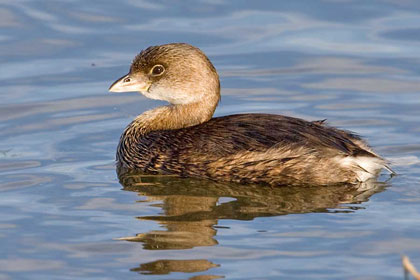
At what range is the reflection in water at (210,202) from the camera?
828cm

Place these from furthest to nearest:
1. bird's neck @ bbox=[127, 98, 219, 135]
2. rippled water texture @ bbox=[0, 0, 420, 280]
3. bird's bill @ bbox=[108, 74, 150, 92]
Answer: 1. bird's bill @ bbox=[108, 74, 150, 92]
2. bird's neck @ bbox=[127, 98, 219, 135]
3. rippled water texture @ bbox=[0, 0, 420, 280]

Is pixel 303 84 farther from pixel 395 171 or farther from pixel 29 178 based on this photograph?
pixel 29 178

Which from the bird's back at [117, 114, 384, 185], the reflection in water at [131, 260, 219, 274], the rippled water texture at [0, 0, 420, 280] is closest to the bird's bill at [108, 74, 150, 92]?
the rippled water texture at [0, 0, 420, 280]

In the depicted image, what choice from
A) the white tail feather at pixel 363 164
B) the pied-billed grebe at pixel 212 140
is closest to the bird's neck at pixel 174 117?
the pied-billed grebe at pixel 212 140

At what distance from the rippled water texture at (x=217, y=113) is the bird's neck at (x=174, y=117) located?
429 mm

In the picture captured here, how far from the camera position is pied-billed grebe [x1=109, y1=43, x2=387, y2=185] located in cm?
941

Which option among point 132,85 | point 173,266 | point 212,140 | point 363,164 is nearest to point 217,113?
point 132,85

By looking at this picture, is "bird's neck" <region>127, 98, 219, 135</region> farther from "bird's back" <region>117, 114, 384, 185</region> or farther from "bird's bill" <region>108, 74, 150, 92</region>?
"bird's back" <region>117, 114, 384, 185</region>

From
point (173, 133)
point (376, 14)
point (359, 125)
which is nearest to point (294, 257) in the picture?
point (173, 133)

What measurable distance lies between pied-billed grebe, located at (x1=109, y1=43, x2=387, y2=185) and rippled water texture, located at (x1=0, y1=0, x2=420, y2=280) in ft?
0.51

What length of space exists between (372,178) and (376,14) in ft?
17.3

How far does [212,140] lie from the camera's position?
31.6 ft

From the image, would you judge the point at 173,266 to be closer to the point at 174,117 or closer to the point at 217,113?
the point at 174,117

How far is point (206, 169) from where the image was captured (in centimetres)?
958
